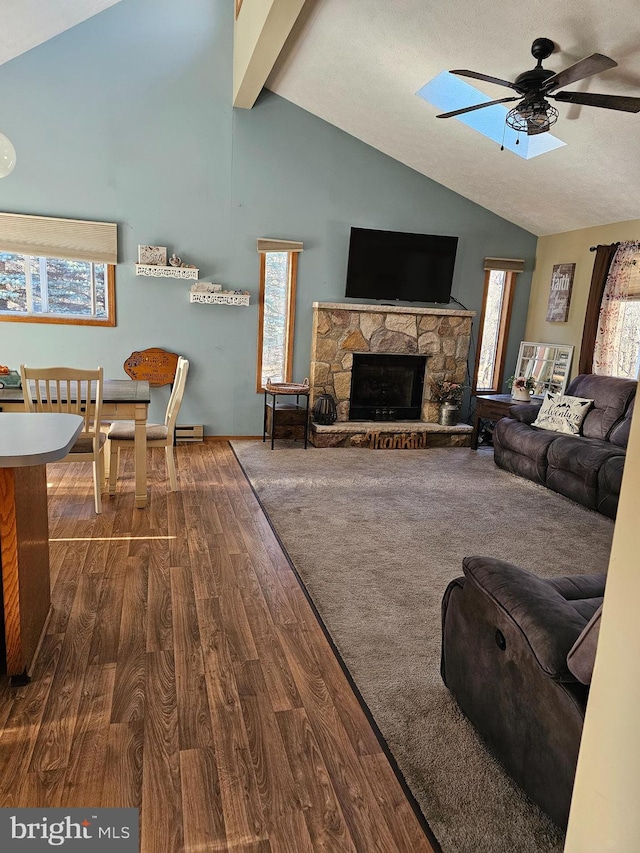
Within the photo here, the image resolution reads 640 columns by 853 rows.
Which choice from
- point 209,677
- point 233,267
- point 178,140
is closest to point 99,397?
point 209,677

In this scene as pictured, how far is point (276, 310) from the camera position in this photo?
19.7 ft

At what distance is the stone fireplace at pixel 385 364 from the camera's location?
235 inches

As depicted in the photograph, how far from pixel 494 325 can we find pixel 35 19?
5362mm

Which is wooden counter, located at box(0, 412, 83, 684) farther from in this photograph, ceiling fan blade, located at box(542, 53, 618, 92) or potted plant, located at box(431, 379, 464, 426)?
potted plant, located at box(431, 379, 464, 426)

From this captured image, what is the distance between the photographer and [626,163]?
4.37 metres

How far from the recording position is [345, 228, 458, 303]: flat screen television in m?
5.97

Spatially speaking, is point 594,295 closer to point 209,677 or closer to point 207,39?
point 207,39

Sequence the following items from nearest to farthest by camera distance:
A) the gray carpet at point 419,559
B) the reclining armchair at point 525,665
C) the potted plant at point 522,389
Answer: the reclining armchair at point 525,665, the gray carpet at point 419,559, the potted plant at point 522,389

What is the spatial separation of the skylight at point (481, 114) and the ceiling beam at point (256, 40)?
1.22 m

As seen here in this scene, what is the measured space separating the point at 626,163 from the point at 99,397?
4.34 metres

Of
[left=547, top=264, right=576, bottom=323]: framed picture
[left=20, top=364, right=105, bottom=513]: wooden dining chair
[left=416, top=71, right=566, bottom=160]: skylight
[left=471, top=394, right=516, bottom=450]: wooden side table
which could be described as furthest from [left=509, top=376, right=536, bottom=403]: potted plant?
[left=20, top=364, right=105, bottom=513]: wooden dining chair

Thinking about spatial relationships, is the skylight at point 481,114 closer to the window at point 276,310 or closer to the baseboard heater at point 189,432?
the window at point 276,310

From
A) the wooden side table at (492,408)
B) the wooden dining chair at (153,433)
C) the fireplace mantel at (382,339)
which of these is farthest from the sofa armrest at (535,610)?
the fireplace mantel at (382,339)

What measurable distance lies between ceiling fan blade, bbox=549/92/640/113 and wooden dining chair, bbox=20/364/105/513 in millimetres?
3087
